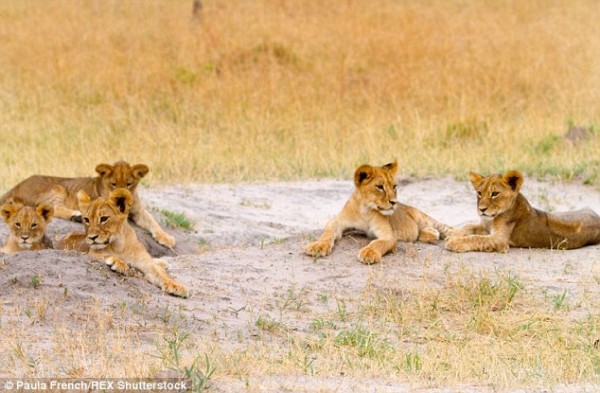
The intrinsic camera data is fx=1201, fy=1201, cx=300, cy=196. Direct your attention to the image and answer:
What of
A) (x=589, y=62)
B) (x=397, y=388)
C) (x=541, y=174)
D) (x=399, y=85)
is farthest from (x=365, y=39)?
(x=397, y=388)

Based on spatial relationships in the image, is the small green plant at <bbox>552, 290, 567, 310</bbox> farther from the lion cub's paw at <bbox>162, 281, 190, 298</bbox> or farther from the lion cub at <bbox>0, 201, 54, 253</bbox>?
the lion cub at <bbox>0, 201, 54, 253</bbox>

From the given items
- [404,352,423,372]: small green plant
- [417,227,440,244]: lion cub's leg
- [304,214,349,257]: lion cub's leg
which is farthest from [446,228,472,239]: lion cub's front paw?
A: [404,352,423,372]: small green plant

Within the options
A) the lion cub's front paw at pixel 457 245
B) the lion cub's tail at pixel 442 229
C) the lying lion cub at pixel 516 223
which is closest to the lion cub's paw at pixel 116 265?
the lion cub's front paw at pixel 457 245

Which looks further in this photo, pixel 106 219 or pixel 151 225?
pixel 151 225

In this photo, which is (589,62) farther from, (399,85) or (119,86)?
(119,86)

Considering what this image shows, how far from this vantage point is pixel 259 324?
267 inches

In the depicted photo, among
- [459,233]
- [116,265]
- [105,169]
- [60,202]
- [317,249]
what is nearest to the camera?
[116,265]

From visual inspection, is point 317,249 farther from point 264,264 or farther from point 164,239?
point 164,239

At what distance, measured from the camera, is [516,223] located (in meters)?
8.88

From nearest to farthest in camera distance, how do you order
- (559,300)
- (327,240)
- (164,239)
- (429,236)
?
(559,300)
(327,240)
(429,236)
(164,239)

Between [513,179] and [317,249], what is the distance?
1.59m

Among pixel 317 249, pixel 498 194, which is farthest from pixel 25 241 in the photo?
pixel 498 194

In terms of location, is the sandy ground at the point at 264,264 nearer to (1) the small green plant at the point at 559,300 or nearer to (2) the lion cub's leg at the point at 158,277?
(2) the lion cub's leg at the point at 158,277

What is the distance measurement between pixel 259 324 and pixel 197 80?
9.23 metres
